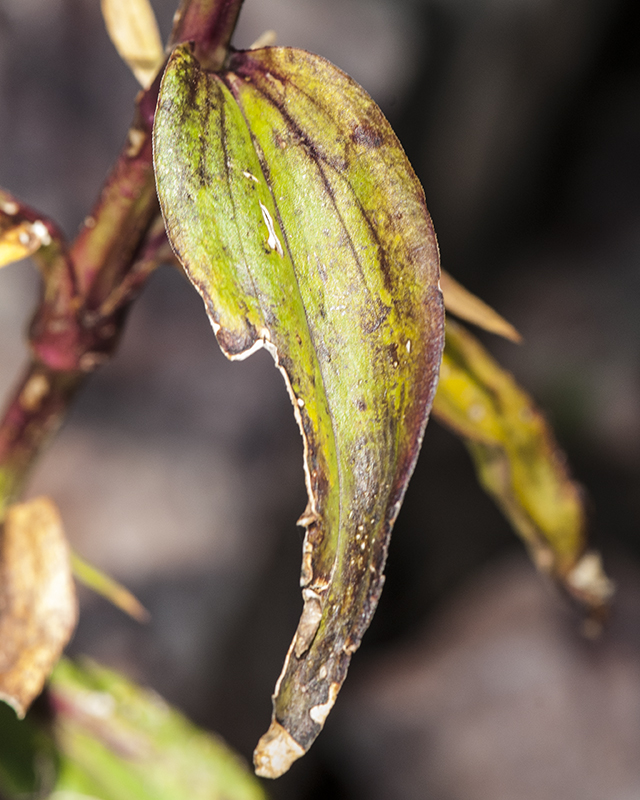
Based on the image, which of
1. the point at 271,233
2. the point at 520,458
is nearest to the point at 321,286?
the point at 271,233

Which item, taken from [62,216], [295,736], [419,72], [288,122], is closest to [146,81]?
[288,122]

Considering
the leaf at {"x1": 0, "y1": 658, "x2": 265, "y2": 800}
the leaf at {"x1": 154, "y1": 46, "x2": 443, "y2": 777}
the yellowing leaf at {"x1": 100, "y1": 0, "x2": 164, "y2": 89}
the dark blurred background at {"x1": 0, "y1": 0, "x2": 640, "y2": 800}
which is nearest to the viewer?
the leaf at {"x1": 154, "y1": 46, "x2": 443, "y2": 777}

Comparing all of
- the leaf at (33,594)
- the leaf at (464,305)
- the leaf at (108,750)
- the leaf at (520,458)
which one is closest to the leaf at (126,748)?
the leaf at (108,750)

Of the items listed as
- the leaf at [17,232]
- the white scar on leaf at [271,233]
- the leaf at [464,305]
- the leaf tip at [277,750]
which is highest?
the white scar on leaf at [271,233]

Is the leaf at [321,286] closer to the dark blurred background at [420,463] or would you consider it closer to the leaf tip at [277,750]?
the leaf tip at [277,750]

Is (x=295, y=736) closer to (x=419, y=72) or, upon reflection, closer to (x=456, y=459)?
(x=419, y=72)

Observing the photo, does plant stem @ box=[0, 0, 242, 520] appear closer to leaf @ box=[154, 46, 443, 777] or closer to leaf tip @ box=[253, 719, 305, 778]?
leaf @ box=[154, 46, 443, 777]

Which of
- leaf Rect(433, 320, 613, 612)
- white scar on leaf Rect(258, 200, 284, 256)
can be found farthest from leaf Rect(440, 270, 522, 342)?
white scar on leaf Rect(258, 200, 284, 256)
